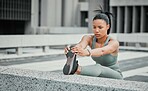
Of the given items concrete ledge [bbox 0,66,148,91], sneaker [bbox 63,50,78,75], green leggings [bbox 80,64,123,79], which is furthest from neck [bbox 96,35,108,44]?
concrete ledge [bbox 0,66,148,91]

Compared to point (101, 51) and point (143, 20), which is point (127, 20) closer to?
point (143, 20)

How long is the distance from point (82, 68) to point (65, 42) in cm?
1554

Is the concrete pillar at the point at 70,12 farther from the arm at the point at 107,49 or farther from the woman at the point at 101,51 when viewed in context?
the arm at the point at 107,49

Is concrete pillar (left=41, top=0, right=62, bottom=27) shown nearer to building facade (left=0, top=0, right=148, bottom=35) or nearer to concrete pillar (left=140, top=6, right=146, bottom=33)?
building facade (left=0, top=0, right=148, bottom=35)

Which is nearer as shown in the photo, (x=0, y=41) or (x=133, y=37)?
(x=0, y=41)

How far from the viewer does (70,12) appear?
159 feet

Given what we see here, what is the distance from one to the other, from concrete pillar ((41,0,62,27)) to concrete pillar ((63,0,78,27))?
322 cm

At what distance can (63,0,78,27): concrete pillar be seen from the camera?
47.6 metres

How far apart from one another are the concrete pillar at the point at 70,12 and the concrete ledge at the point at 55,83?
143ft

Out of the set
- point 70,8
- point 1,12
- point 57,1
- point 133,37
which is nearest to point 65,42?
point 133,37

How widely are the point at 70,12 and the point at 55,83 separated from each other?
45.4m

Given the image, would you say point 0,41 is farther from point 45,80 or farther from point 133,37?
point 45,80

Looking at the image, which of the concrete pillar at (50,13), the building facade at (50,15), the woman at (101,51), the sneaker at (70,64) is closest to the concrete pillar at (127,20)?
the building facade at (50,15)

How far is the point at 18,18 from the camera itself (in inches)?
1374
